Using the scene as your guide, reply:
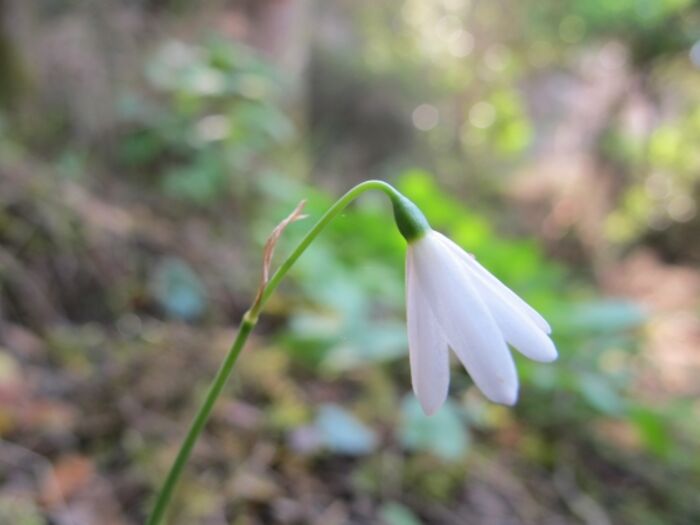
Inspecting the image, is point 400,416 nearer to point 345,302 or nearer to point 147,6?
point 345,302

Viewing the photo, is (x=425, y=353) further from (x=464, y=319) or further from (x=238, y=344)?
(x=238, y=344)

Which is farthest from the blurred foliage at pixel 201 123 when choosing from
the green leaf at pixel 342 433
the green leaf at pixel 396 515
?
the green leaf at pixel 396 515

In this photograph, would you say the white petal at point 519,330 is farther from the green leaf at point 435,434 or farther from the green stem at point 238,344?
the green leaf at point 435,434

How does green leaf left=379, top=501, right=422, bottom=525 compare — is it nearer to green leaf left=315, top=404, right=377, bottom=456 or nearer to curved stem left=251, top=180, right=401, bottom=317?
green leaf left=315, top=404, right=377, bottom=456

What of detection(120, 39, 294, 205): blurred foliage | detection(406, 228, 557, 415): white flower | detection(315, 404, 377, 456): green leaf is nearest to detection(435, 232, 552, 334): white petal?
detection(406, 228, 557, 415): white flower

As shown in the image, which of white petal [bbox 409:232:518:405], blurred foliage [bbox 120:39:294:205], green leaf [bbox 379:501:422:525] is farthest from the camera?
blurred foliage [bbox 120:39:294:205]

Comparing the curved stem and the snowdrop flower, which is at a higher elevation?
the curved stem
